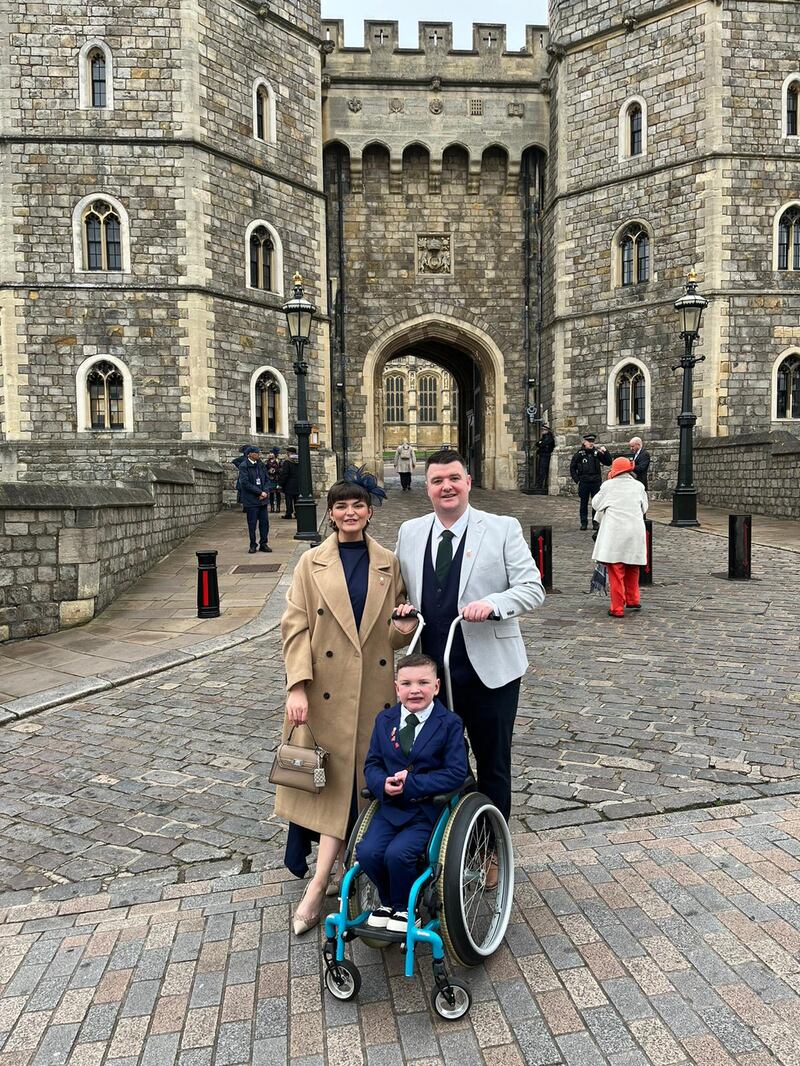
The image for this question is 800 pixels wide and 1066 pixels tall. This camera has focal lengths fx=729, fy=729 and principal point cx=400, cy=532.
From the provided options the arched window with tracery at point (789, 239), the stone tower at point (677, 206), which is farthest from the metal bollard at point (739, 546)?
the arched window with tracery at point (789, 239)

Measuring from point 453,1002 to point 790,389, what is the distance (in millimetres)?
20754

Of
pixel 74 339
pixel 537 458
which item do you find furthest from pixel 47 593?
pixel 537 458

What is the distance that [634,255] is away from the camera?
67.2 ft

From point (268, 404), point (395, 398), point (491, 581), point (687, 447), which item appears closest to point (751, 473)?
point (687, 447)

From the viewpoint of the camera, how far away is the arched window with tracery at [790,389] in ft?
63.8

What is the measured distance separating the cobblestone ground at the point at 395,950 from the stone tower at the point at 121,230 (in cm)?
1377

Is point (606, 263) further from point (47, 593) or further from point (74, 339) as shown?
point (47, 593)

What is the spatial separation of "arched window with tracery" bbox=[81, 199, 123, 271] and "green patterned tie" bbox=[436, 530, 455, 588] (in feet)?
58.4

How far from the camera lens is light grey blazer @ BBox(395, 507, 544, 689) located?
2812 millimetres

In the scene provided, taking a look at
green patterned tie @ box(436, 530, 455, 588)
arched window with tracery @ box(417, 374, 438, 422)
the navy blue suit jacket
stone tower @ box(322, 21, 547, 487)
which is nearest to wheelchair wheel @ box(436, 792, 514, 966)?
the navy blue suit jacket

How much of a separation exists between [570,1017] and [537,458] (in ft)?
70.0

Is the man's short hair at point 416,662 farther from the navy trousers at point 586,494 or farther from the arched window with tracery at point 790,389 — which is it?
the arched window with tracery at point 790,389

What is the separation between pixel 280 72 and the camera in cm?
1961

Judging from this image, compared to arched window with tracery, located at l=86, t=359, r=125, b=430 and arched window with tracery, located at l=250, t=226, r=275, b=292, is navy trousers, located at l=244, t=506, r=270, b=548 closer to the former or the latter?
arched window with tracery, located at l=86, t=359, r=125, b=430
